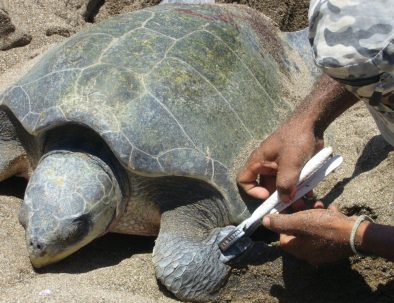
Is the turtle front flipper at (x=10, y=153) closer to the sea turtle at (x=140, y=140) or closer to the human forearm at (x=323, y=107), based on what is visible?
the sea turtle at (x=140, y=140)

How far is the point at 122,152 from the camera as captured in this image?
7.64 feet

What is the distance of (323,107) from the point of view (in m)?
2.23

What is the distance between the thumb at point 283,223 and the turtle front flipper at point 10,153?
1.03 metres

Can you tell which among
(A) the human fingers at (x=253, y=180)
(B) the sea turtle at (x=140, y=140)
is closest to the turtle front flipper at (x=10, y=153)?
(B) the sea turtle at (x=140, y=140)

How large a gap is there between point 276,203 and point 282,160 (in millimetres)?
136

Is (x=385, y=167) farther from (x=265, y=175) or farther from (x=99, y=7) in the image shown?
(x=99, y=7)

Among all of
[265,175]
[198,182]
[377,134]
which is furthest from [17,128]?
[377,134]

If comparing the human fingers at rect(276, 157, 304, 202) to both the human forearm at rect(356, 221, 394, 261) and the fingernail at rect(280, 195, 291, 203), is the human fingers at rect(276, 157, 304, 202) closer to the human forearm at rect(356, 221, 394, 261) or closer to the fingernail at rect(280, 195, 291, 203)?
the fingernail at rect(280, 195, 291, 203)

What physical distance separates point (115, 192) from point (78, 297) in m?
0.43


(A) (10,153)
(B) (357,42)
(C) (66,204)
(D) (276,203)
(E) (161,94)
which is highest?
(B) (357,42)

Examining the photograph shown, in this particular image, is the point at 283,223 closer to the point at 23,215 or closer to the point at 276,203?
the point at 276,203

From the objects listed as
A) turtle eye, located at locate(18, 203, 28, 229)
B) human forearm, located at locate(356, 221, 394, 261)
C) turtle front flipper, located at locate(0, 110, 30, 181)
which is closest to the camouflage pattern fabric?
human forearm, located at locate(356, 221, 394, 261)

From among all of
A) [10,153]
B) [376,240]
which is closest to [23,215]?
[10,153]

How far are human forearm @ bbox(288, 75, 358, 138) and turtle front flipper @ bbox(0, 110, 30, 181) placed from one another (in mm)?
1007
